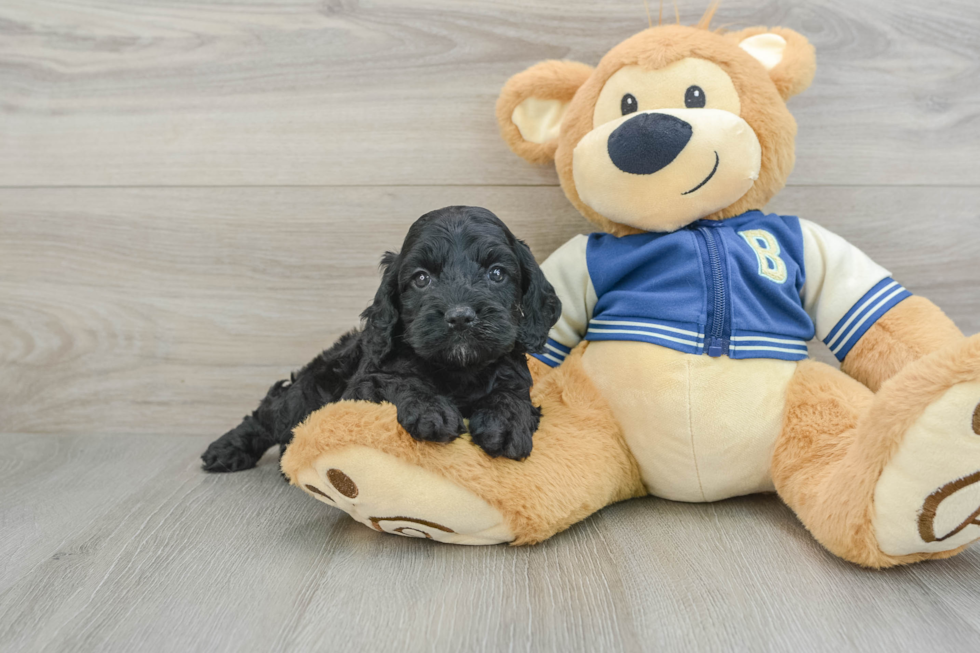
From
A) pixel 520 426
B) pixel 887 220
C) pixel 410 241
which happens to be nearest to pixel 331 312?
pixel 410 241

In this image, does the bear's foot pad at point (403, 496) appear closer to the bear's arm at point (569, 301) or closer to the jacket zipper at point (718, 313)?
the bear's arm at point (569, 301)

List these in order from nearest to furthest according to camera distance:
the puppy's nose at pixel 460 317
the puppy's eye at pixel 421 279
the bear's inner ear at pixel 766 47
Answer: the puppy's nose at pixel 460 317, the puppy's eye at pixel 421 279, the bear's inner ear at pixel 766 47

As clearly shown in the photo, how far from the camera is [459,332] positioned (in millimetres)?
1109

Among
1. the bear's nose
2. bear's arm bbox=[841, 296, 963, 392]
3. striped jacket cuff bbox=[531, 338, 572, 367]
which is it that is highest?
the bear's nose

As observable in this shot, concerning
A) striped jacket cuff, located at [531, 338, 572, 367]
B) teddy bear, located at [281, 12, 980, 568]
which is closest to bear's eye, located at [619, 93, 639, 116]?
teddy bear, located at [281, 12, 980, 568]

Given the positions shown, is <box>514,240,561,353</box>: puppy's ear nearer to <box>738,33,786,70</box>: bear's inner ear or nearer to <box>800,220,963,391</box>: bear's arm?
<box>800,220,963,391</box>: bear's arm

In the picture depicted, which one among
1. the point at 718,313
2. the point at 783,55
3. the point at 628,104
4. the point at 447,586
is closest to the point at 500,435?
the point at 447,586

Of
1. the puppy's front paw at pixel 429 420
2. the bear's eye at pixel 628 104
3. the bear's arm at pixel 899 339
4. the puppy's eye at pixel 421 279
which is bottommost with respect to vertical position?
the puppy's front paw at pixel 429 420

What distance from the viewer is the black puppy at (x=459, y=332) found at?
112 cm

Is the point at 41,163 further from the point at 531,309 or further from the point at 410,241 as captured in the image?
the point at 531,309

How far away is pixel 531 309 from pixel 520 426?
0.24 meters

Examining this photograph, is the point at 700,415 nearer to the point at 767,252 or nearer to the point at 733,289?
the point at 733,289

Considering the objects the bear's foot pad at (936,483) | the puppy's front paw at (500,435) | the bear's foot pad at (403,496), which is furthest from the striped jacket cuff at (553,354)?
the bear's foot pad at (936,483)

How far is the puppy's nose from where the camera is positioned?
3.59 feet
